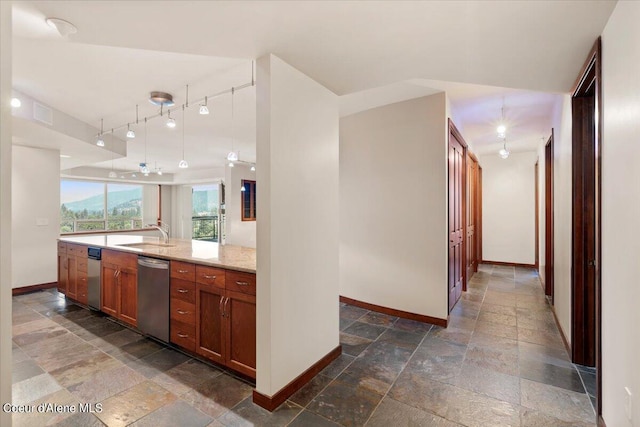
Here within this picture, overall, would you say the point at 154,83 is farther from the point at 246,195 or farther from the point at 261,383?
the point at 246,195

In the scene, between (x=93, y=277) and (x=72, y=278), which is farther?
(x=72, y=278)

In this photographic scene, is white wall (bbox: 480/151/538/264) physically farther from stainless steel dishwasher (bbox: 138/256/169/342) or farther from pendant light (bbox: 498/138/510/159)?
stainless steel dishwasher (bbox: 138/256/169/342)

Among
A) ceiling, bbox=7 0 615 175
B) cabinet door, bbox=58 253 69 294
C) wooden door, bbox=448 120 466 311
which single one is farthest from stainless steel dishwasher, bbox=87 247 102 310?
wooden door, bbox=448 120 466 311

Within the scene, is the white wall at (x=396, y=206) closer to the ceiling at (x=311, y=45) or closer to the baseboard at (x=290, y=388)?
the ceiling at (x=311, y=45)

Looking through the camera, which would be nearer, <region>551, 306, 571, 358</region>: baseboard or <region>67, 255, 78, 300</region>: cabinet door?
<region>551, 306, 571, 358</region>: baseboard

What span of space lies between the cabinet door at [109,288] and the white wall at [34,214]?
249 cm

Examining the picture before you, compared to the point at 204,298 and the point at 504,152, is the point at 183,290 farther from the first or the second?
the point at 504,152

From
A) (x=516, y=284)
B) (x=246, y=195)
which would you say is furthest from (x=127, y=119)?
(x=516, y=284)

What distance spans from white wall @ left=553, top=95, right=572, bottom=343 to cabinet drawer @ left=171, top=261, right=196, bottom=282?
11.0ft

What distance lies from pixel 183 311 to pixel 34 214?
14.1 ft

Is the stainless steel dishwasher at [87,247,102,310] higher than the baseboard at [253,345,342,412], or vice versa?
the stainless steel dishwasher at [87,247,102,310]

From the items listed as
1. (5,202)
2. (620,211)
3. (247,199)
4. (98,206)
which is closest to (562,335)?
(620,211)

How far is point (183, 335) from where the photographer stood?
8.70ft

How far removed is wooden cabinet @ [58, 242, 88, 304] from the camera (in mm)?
3898
